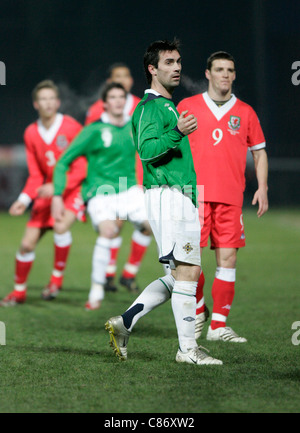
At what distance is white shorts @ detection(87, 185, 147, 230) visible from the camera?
22.9 ft

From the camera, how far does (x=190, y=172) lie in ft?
14.6

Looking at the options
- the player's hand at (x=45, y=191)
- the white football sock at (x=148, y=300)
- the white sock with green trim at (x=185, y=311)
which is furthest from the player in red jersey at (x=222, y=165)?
the player's hand at (x=45, y=191)

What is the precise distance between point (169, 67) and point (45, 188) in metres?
3.23

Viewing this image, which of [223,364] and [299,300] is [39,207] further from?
[223,364]

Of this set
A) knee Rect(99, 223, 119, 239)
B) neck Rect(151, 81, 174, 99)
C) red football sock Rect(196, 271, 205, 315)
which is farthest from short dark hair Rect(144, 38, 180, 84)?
knee Rect(99, 223, 119, 239)

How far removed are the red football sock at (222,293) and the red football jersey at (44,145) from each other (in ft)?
9.00

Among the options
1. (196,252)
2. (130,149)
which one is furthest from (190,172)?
(130,149)

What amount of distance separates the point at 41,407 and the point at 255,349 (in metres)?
1.87

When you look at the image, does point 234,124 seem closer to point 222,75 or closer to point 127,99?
point 222,75

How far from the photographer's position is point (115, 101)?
7059 mm

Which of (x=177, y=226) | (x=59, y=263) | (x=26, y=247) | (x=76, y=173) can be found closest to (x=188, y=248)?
(x=177, y=226)

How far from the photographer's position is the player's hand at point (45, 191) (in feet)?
24.0

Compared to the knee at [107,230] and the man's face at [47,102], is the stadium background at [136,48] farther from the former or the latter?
the knee at [107,230]

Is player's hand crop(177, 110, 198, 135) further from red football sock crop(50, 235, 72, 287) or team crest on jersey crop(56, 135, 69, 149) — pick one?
red football sock crop(50, 235, 72, 287)
